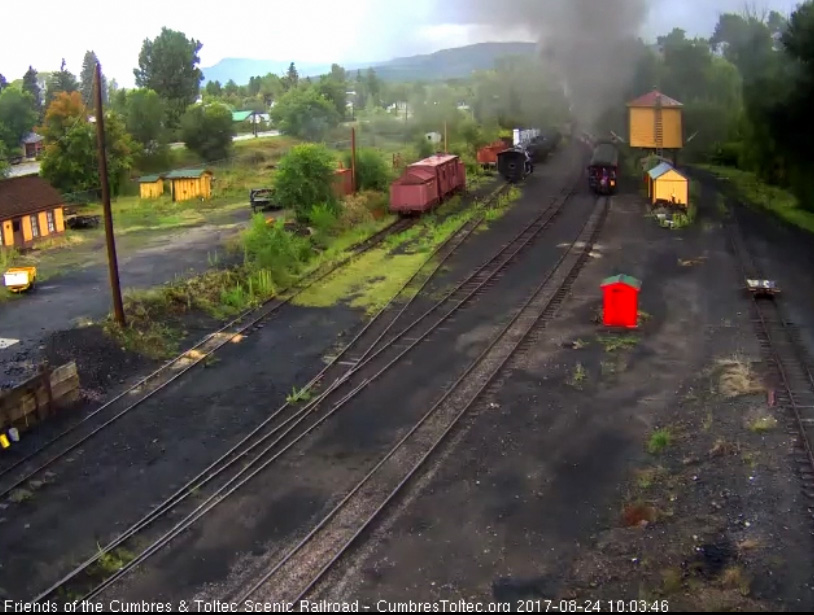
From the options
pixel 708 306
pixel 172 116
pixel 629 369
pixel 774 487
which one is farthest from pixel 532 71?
pixel 774 487

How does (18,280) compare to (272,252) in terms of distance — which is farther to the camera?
(272,252)

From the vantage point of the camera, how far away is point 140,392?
15422 millimetres

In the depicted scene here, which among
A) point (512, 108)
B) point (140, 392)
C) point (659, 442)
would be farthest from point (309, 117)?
point (659, 442)

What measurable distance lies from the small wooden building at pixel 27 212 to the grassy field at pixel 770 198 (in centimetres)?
2892

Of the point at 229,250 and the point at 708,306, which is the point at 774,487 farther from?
the point at 229,250

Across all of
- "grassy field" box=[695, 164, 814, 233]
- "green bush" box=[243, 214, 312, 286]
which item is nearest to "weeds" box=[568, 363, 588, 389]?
"green bush" box=[243, 214, 312, 286]

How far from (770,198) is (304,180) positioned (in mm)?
21145

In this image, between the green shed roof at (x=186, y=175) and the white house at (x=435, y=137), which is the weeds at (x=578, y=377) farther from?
the white house at (x=435, y=137)

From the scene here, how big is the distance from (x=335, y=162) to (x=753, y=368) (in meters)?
19.1

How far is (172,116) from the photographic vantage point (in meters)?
63.1

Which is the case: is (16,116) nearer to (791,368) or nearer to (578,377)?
(578,377)

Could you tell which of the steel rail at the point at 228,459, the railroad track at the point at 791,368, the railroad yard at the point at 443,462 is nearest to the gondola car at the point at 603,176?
the railroad track at the point at 791,368

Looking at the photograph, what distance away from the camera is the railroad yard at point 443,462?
9.16 metres

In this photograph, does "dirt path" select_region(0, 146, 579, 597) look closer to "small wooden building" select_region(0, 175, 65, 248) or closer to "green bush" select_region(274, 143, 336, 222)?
"green bush" select_region(274, 143, 336, 222)
